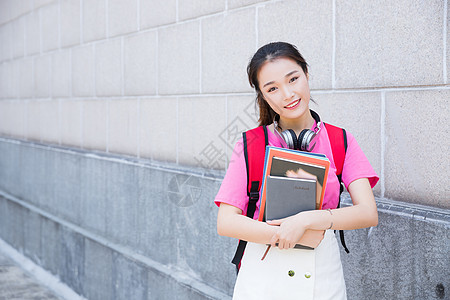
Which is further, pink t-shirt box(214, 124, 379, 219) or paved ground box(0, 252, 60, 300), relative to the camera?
paved ground box(0, 252, 60, 300)

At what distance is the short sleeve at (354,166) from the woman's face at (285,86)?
222 millimetres

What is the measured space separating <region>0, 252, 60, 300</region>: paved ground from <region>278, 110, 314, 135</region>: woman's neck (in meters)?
4.00

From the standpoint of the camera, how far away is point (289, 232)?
5.42ft

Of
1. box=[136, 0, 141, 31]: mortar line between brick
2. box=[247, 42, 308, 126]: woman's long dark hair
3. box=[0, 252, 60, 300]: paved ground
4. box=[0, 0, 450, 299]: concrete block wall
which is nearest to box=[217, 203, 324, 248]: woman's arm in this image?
box=[247, 42, 308, 126]: woman's long dark hair

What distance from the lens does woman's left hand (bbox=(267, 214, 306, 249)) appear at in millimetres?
1653

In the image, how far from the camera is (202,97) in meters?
3.79

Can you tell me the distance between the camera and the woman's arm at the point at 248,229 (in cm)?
170

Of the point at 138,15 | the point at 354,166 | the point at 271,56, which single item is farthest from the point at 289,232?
the point at 138,15

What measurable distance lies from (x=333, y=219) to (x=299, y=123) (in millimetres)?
411

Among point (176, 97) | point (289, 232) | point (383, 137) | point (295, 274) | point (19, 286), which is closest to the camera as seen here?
point (289, 232)

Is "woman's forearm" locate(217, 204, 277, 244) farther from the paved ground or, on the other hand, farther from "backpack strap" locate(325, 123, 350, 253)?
the paved ground

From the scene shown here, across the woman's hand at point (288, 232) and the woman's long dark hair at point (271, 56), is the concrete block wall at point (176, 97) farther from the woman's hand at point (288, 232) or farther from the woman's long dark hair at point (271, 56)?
the woman's hand at point (288, 232)

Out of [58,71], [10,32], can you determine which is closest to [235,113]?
[58,71]

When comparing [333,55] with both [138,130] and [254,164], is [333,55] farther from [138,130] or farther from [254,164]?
[138,130]
